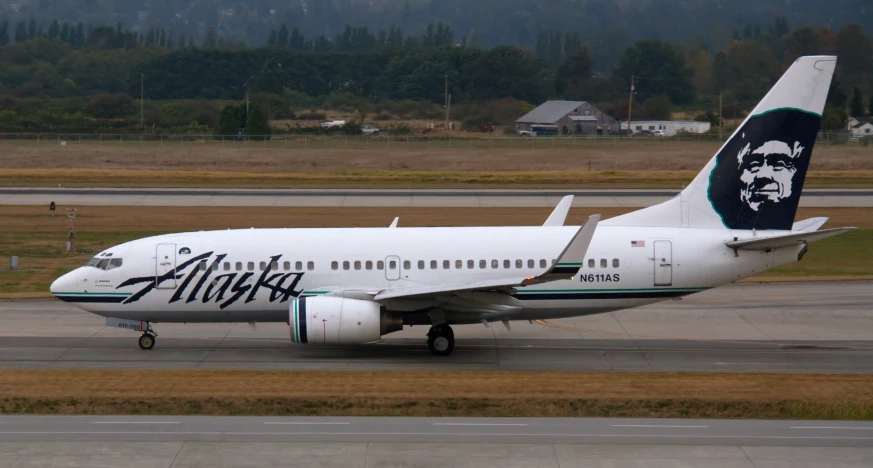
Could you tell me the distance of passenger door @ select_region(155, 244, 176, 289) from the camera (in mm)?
28609

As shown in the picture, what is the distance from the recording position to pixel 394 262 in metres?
28.4

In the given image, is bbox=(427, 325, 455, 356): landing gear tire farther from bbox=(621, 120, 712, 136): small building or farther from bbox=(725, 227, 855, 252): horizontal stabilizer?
bbox=(621, 120, 712, 136): small building

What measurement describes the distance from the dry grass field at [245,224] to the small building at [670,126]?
267ft

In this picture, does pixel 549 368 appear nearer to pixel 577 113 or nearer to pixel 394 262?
pixel 394 262

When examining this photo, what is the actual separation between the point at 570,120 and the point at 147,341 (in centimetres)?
11565

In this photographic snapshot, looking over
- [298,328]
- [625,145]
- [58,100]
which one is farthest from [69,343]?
[58,100]

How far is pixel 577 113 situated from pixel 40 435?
12646cm

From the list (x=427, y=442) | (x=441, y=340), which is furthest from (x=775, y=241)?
(x=427, y=442)

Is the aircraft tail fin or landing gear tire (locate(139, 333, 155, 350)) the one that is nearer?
the aircraft tail fin

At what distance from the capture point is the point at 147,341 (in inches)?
1150

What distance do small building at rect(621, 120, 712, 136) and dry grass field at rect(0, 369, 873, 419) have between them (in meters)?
116

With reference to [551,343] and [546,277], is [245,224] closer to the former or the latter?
[551,343]

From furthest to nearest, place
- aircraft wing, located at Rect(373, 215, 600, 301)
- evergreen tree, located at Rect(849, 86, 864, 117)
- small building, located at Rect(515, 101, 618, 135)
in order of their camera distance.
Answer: small building, located at Rect(515, 101, 618, 135), evergreen tree, located at Rect(849, 86, 864, 117), aircraft wing, located at Rect(373, 215, 600, 301)

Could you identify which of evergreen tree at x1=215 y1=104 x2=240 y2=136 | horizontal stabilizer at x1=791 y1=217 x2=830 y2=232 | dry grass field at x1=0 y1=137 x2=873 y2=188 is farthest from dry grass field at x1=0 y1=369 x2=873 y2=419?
evergreen tree at x1=215 y1=104 x2=240 y2=136
